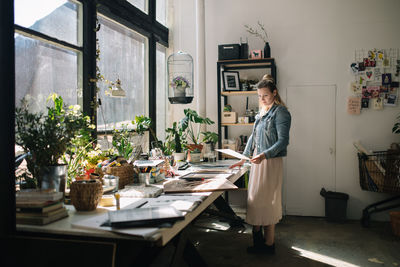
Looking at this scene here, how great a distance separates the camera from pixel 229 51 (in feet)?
15.2

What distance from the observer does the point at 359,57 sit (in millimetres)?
4668

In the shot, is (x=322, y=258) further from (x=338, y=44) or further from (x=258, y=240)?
(x=338, y=44)

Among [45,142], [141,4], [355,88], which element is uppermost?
[141,4]

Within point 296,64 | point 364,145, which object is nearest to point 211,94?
point 296,64

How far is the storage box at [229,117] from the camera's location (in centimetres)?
471

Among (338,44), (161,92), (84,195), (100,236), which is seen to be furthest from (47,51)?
(338,44)

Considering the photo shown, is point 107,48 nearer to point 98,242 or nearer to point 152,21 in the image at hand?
point 152,21

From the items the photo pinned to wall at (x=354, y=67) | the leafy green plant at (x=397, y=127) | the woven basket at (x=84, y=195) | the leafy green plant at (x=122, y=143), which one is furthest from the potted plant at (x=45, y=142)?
the leafy green plant at (x=397, y=127)

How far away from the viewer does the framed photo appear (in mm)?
4707

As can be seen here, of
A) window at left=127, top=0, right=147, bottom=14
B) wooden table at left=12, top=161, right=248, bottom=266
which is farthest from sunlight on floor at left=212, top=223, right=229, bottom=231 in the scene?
window at left=127, top=0, right=147, bottom=14

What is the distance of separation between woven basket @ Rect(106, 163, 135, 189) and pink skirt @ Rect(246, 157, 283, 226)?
1136mm

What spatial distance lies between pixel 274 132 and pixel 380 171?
1917 mm

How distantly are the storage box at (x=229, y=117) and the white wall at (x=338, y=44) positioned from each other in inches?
30.9

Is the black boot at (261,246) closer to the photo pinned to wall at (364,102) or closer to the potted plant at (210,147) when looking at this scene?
the potted plant at (210,147)
